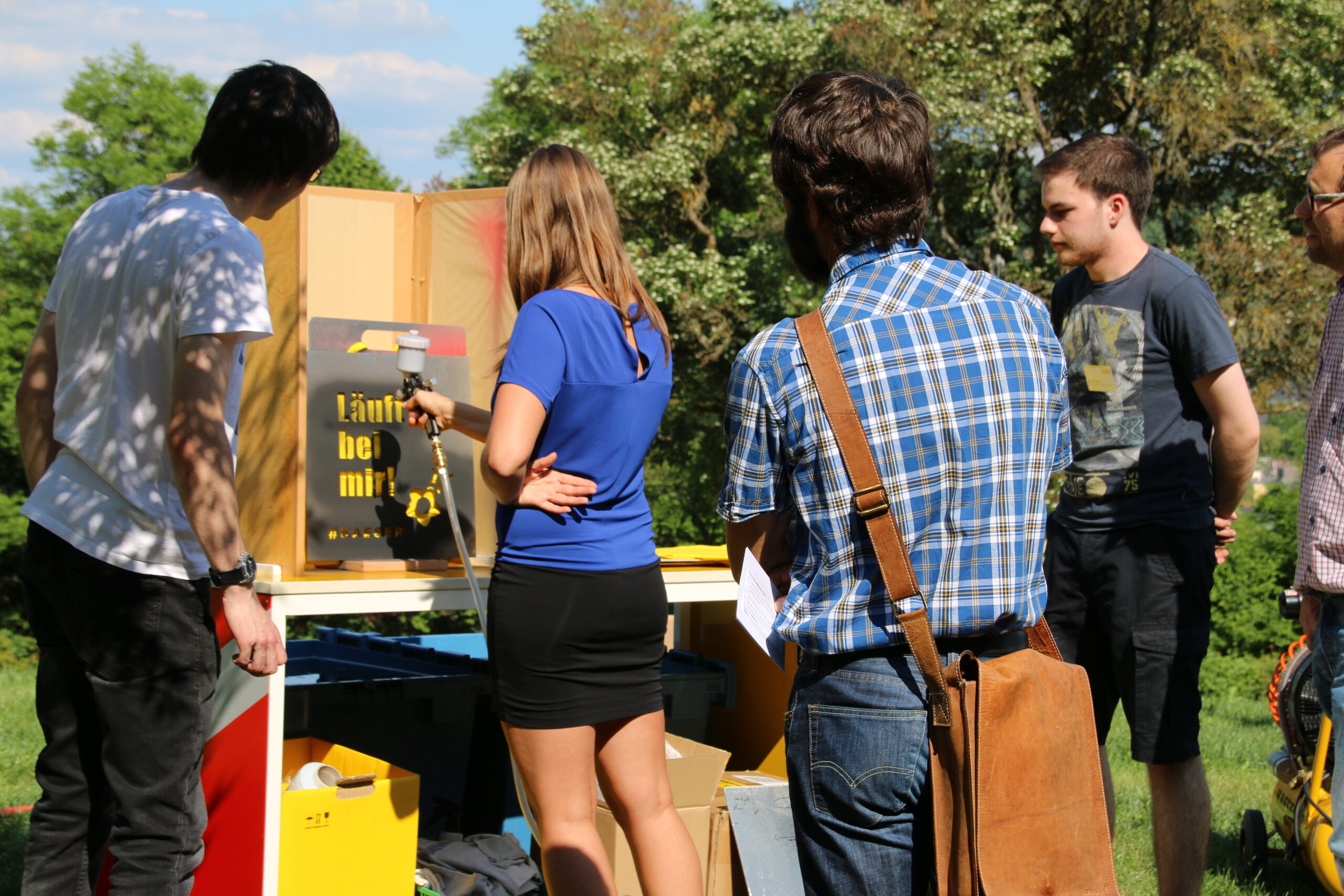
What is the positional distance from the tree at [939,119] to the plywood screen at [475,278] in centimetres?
1109

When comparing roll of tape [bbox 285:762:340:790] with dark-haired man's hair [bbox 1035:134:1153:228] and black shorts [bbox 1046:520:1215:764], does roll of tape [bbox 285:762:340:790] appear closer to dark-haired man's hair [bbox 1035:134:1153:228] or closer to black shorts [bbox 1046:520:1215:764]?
black shorts [bbox 1046:520:1215:764]

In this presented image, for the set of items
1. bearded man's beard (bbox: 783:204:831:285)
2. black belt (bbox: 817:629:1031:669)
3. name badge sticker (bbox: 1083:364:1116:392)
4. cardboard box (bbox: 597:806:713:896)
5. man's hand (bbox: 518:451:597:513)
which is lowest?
cardboard box (bbox: 597:806:713:896)

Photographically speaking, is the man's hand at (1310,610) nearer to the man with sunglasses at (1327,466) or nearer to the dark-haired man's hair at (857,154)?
the man with sunglasses at (1327,466)

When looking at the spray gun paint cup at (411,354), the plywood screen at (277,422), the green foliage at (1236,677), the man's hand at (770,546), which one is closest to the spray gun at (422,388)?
the spray gun paint cup at (411,354)

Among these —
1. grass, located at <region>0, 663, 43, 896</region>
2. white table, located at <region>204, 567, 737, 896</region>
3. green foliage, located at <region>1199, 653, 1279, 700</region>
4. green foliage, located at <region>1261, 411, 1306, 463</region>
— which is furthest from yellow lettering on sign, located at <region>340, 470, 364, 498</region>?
green foliage, located at <region>1261, 411, 1306, 463</region>

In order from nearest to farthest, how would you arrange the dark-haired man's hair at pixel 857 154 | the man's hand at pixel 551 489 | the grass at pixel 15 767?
1. the dark-haired man's hair at pixel 857 154
2. the man's hand at pixel 551 489
3. the grass at pixel 15 767

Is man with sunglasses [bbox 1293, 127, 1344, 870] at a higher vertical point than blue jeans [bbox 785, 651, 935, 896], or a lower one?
higher

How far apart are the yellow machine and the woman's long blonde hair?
2.59 meters

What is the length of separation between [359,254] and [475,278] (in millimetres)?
410

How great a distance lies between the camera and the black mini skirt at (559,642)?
2240 mm

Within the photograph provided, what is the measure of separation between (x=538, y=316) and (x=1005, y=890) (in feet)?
4.50

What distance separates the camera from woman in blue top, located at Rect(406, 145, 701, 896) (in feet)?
7.35

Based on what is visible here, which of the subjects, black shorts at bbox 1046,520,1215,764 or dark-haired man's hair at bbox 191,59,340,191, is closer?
dark-haired man's hair at bbox 191,59,340,191

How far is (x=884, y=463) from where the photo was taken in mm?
1500
